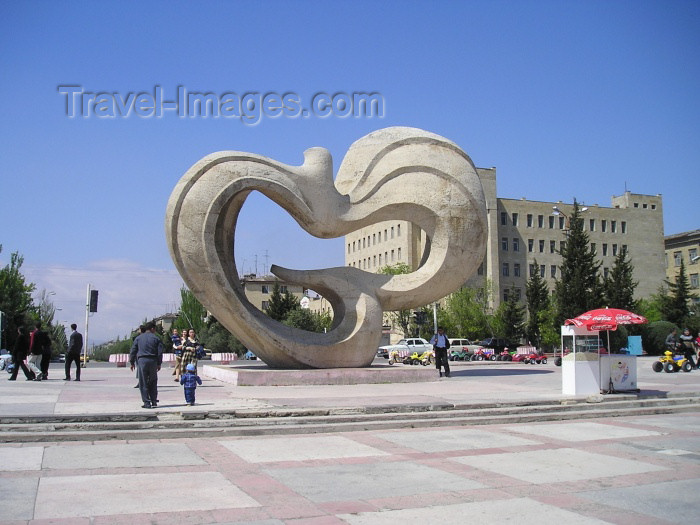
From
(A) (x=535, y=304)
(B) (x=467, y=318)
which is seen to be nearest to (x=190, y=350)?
(B) (x=467, y=318)

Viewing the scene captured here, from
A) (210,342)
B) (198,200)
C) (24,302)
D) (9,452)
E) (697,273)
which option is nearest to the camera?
(9,452)

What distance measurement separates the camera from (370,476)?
26.0 feet

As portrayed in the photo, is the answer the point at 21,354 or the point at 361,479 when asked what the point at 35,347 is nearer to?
the point at 21,354

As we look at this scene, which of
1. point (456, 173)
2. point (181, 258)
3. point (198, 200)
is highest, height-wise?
point (456, 173)

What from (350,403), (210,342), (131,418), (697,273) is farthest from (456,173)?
(697,273)

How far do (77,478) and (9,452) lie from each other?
2.03 m

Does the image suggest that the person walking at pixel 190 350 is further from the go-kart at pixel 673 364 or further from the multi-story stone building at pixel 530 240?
the multi-story stone building at pixel 530 240

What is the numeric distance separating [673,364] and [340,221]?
13144 mm

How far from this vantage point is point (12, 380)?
66.5ft

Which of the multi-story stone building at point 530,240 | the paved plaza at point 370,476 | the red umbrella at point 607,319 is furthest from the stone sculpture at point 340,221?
the multi-story stone building at point 530,240

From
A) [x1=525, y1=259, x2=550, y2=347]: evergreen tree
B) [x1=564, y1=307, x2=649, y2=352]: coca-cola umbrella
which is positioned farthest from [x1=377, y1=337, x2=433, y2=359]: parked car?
[x1=564, y1=307, x2=649, y2=352]: coca-cola umbrella

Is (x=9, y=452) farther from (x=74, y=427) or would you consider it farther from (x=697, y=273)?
(x=697, y=273)

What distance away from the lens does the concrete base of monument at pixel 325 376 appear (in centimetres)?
1847

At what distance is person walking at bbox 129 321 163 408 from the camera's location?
1252 cm
